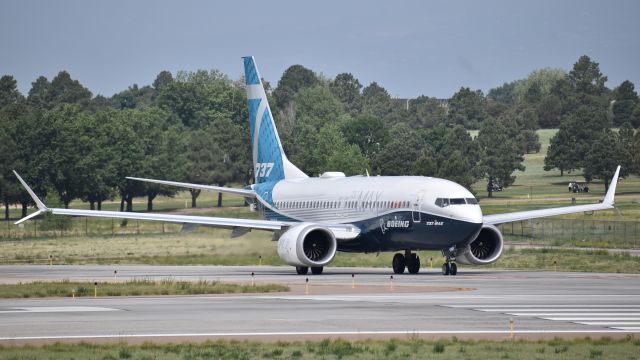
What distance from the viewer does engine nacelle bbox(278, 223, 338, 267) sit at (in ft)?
191

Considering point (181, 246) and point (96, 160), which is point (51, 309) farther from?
point (96, 160)

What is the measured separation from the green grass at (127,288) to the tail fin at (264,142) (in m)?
19.8

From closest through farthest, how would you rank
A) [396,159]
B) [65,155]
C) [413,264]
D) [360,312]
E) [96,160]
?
[360,312] < [413,264] < [65,155] < [96,160] < [396,159]

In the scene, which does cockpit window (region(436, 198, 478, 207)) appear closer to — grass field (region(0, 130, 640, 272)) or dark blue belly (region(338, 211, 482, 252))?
dark blue belly (region(338, 211, 482, 252))

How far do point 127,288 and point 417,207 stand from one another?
15149 millimetres

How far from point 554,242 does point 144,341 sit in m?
56.4

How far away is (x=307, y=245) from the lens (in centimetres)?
6038

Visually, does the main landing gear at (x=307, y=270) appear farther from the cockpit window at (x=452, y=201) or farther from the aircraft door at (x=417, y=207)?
the cockpit window at (x=452, y=201)

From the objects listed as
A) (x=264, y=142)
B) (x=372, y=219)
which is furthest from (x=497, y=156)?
(x=372, y=219)

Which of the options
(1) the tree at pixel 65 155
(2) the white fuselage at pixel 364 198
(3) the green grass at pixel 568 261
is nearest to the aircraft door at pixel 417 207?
(2) the white fuselage at pixel 364 198

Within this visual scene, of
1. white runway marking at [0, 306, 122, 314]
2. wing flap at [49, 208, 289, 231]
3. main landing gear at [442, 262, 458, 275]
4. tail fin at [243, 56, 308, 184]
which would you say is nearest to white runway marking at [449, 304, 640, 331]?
white runway marking at [0, 306, 122, 314]

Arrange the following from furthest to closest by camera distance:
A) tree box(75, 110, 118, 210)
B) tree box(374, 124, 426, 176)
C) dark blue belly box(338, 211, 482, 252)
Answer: tree box(374, 124, 426, 176) < tree box(75, 110, 118, 210) < dark blue belly box(338, 211, 482, 252)

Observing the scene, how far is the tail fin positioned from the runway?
51.2 ft

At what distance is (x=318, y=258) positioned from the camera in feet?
197
